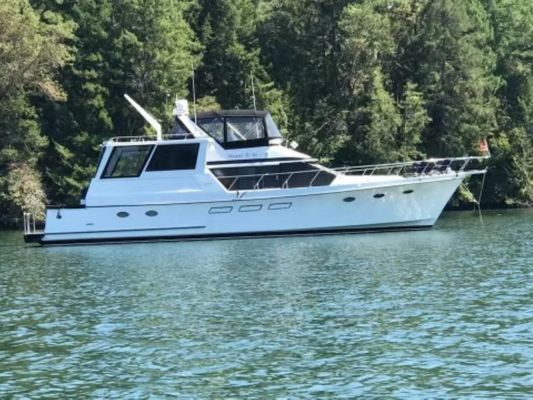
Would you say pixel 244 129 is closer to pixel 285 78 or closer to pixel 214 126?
pixel 214 126

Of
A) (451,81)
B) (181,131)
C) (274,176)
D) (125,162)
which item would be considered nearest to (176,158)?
(181,131)

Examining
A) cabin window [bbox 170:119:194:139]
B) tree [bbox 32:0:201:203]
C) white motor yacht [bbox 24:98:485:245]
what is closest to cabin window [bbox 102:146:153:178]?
white motor yacht [bbox 24:98:485:245]

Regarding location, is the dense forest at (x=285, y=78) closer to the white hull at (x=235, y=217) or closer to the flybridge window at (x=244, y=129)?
the white hull at (x=235, y=217)

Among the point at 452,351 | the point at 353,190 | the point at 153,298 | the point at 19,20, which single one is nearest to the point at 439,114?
the point at 353,190

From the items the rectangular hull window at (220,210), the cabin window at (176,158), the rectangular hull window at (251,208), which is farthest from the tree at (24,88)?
the rectangular hull window at (251,208)

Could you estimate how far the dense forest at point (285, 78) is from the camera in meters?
42.4

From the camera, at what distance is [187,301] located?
683 inches

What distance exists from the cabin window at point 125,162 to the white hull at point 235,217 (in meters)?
1.19

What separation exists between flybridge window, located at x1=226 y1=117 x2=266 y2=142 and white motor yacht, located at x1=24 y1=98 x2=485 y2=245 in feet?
0.12

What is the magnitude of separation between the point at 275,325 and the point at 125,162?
1784cm

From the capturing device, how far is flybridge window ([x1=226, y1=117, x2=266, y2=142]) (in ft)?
103

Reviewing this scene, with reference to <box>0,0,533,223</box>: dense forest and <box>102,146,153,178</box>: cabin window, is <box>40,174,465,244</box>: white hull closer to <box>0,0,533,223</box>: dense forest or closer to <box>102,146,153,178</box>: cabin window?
<box>102,146,153,178</box>: cabin window

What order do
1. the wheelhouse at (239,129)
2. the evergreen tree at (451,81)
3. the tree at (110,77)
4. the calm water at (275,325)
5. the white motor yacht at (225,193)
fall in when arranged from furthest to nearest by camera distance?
the evergreen tree at (451,81) < the tree at (110,77) < the wheelhouse at (239,129) < the white motor yacht at (225,193) < the calm water at (275,325)

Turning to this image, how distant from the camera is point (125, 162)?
31250 mm
